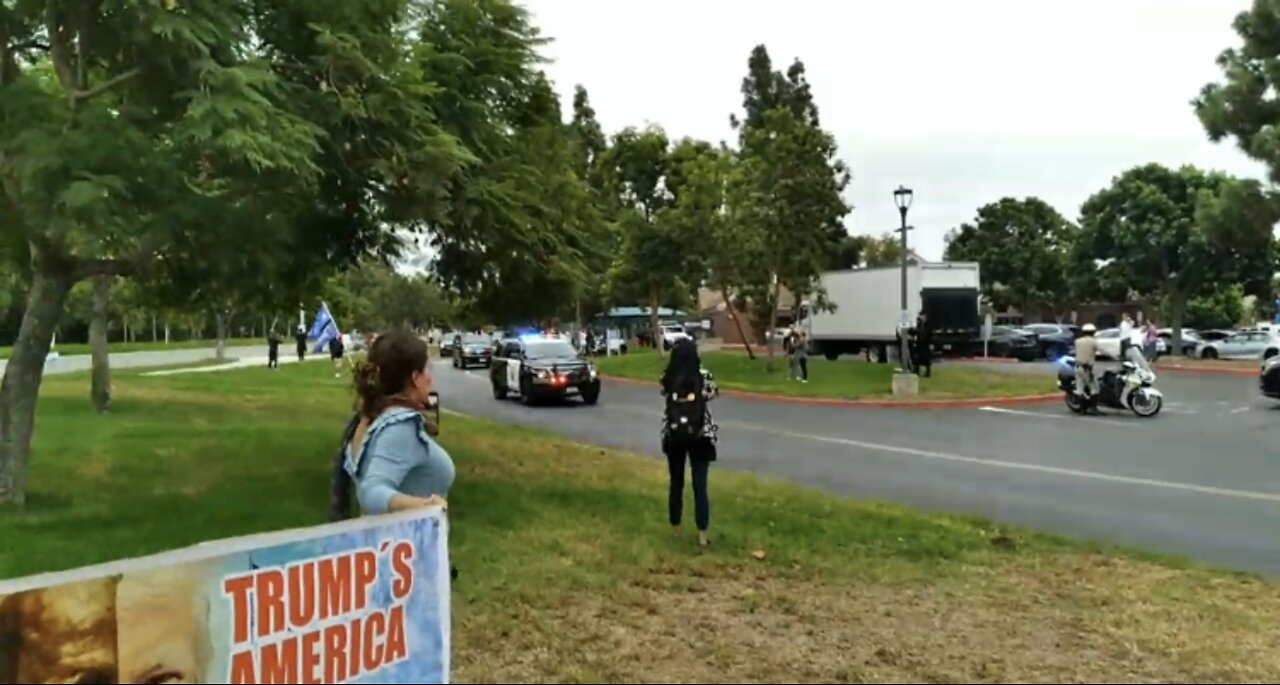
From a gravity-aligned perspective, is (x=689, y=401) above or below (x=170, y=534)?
above

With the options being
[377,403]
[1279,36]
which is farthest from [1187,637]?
[1279,36]

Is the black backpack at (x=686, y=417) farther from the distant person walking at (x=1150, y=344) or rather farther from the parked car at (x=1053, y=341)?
the parked car at (x=1053, y=341)

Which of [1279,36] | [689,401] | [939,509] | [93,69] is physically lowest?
[939,509]

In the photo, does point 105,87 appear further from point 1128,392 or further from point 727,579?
point 1128,392

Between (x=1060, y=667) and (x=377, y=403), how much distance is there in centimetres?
335

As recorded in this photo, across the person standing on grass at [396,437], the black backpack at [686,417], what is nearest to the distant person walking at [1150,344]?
the black backpack at [686,417]

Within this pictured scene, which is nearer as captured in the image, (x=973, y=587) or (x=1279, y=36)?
(x=973, y=587)

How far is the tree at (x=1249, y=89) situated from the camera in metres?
29.7

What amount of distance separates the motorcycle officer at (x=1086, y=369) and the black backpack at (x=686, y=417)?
14819 mm

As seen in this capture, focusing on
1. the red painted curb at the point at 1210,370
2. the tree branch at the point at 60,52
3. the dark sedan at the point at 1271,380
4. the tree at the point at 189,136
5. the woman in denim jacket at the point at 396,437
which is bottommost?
the red painted curb at the point at 1210,370

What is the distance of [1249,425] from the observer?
18922 millimetres

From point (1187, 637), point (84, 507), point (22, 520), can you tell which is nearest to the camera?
point (1187, 637)

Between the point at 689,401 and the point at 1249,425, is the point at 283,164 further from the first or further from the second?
the point at 1249,425

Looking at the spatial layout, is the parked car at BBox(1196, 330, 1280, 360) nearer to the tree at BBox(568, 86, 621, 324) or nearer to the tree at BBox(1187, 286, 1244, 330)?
the tree at BBox(568, 86, 621, 324)
